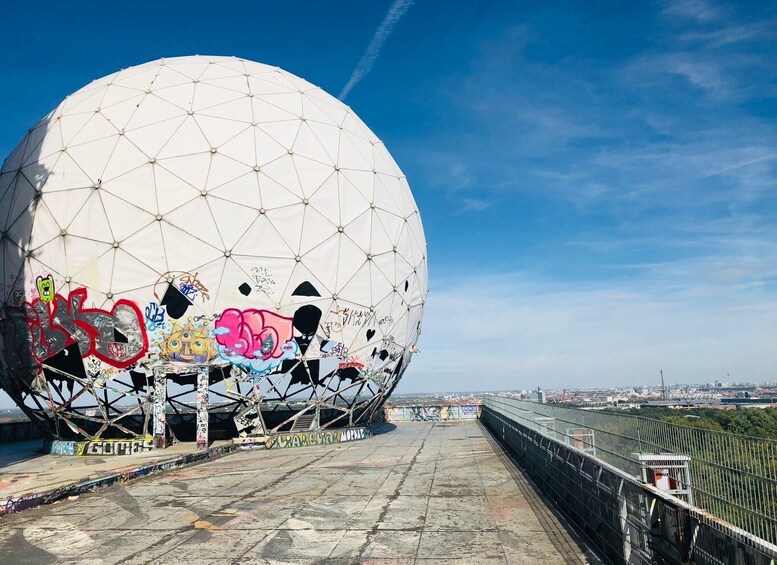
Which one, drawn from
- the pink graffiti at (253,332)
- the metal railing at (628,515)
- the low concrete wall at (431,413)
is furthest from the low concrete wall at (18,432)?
the metal railing at (628,515)

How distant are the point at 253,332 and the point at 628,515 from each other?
1554 cm

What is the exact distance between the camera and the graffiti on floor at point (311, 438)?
2111cm

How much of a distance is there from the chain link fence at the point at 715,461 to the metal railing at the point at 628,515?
0.40ft

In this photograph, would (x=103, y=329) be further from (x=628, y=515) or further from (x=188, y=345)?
(x=628, y=515)

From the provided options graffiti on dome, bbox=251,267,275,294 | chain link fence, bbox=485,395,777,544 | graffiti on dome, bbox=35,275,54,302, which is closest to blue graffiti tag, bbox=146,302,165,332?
graffiti on dome, bbox=251,267,275,294

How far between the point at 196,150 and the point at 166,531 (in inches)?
588

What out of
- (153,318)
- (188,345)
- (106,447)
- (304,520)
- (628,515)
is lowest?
(304,520)

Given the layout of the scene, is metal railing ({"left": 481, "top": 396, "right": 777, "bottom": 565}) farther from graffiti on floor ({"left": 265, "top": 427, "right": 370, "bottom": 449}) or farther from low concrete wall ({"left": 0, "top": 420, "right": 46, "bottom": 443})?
low concrete wall ({"left": 0, "top": 420, "right": 46, "bottom": 443})

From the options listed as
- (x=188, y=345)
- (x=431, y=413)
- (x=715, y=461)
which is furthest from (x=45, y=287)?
(x=431, y=413)

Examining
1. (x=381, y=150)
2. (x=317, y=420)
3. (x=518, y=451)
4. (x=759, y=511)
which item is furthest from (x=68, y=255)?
(x=759, y=511)

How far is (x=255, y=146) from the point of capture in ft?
70.6

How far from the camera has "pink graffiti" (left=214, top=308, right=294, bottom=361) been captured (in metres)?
20.3

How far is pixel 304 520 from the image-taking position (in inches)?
385

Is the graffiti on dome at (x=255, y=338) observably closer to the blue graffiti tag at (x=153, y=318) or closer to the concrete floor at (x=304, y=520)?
the blue graffiti tag at (x=153, y=318)
